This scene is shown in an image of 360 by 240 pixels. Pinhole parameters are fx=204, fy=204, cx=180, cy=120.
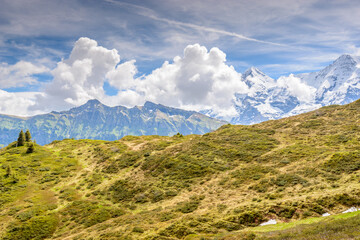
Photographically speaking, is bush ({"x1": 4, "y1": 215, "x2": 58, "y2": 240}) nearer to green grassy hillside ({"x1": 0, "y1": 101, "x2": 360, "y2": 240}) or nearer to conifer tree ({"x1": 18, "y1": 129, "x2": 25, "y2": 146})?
green grassy hillside ({"x1": 0, "y1": 101, "x2": 360, "y2": 240})

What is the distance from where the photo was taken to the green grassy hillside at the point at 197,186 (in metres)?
25.5

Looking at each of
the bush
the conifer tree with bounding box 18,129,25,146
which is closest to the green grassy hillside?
the bush

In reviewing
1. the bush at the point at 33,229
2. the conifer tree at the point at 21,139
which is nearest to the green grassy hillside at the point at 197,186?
the bush at the point at 33,229

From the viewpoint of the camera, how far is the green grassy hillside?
25.5m

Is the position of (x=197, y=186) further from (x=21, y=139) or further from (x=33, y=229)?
(x=21, y=139)

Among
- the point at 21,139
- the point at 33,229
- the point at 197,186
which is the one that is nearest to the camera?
the point at 33,229

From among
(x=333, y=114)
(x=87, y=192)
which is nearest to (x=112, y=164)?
(x=87, y=192)

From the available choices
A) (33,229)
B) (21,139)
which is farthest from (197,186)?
(21,139)

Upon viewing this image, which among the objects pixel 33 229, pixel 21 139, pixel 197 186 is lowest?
pixel 33 229

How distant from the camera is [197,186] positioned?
140 feet

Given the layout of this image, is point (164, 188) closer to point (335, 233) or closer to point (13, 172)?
point (335, 233)

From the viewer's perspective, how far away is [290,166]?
41.3 meters

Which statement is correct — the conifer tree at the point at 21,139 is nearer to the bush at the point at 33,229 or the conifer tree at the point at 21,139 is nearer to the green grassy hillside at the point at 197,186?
the green grassy hillside at the point at 197,186

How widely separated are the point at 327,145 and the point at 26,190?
2851 inches
